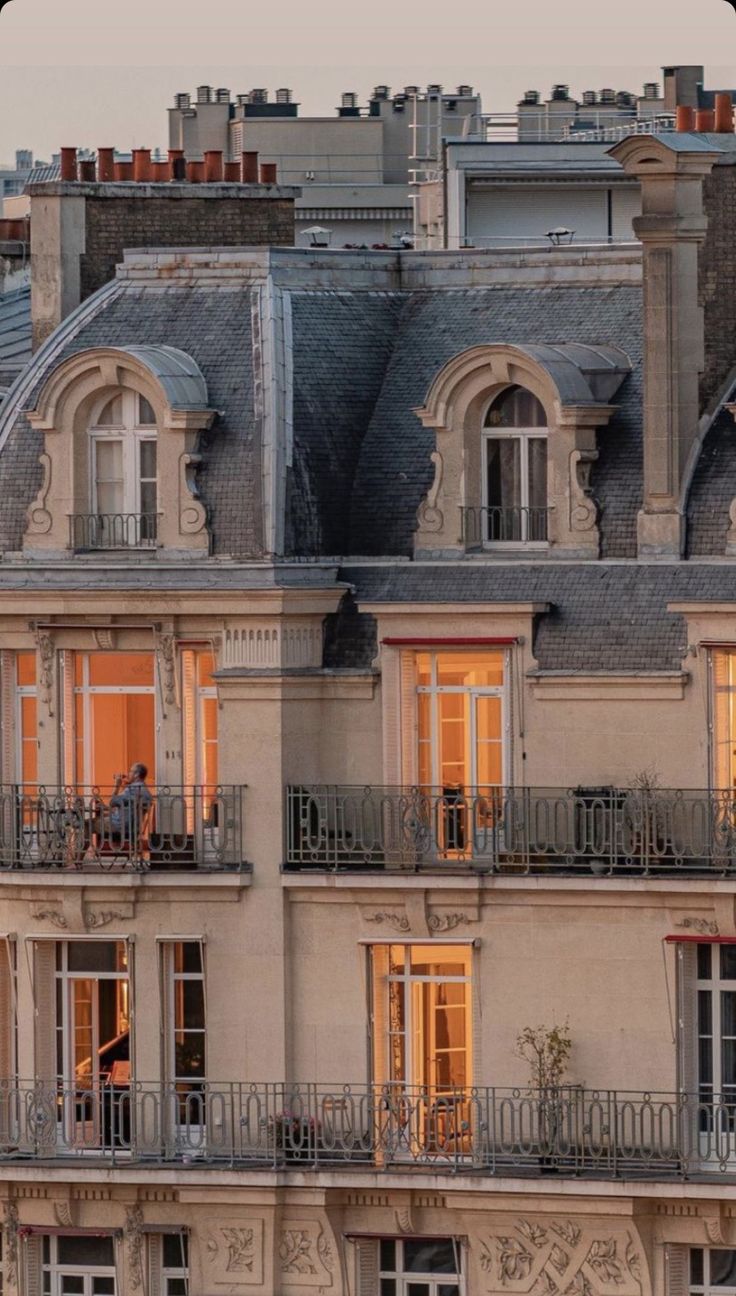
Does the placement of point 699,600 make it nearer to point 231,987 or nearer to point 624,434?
point 624,434

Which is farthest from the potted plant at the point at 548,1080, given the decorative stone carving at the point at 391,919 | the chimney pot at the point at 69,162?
the chimney pot at the point at 69,162

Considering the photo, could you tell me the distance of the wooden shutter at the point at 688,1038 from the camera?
65.2m

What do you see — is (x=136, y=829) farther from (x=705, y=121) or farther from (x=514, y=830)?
(x=705, y=121)

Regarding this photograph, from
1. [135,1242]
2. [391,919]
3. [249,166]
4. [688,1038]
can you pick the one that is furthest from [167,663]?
[249,166]

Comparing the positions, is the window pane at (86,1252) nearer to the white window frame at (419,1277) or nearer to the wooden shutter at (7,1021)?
the wooden shutter at (7,1021)

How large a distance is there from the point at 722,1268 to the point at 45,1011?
31.2 ft

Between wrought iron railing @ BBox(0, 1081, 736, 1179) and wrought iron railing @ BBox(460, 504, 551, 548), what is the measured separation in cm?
700

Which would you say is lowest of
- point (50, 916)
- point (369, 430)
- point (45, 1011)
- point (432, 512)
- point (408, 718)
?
point (45, 1011)

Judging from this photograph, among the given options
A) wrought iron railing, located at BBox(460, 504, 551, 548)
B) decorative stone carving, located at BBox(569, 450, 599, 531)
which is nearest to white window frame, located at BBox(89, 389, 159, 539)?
wrought iron railing, located at BBox(460, 504, 551, 548)

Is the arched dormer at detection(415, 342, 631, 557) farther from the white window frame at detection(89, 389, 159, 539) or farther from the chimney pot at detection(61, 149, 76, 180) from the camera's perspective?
the chimney pot at detection(61, 149, 76, 180)

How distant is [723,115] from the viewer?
226 feet

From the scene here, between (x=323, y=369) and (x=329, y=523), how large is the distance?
2.14 metres

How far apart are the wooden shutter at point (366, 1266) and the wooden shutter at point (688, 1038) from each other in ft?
15.0

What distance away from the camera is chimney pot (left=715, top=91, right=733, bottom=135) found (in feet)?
226
